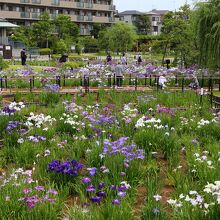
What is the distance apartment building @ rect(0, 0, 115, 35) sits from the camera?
52.6 m

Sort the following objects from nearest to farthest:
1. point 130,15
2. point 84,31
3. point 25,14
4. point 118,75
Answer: point 118,75, point 25,14, point 84,31, point 130,15

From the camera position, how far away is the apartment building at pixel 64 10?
173 feet

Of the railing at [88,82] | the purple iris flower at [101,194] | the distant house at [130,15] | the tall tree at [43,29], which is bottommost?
the purple iris flower at [101,194]

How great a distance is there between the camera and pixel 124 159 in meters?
5.52

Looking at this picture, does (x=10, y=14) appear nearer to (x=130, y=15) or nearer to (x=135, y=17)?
(x=135, y=17)

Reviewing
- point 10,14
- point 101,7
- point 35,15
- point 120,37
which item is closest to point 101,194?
point 120,37

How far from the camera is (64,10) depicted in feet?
197

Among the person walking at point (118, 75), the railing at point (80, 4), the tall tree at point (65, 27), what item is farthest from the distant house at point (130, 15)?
the person walking at point (118, 75)

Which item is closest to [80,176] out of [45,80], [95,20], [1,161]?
[1,161]

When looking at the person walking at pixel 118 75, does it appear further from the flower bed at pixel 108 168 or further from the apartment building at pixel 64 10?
the apartment building at pixel 64 10

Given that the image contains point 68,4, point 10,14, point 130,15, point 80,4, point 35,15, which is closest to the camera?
point 10,14

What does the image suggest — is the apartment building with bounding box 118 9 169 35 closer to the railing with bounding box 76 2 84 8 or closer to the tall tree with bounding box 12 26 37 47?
the railing with bounding box 76 2 84 8

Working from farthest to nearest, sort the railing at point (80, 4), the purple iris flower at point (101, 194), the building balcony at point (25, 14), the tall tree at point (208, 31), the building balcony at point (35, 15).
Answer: the railing at point (80, 4) → the building balcony at point (35, 15) → the building balcony at point (25, 14) → the tall tree at point (208, 31) → the purple iris flower at point (101, 194)

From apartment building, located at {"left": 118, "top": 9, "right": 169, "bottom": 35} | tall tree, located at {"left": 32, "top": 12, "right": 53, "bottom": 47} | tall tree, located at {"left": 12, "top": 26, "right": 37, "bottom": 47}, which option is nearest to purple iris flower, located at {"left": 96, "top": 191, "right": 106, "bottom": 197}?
tall tree, located at {"left": 12, "top": 26, "right": 37, "bottom": 47}
